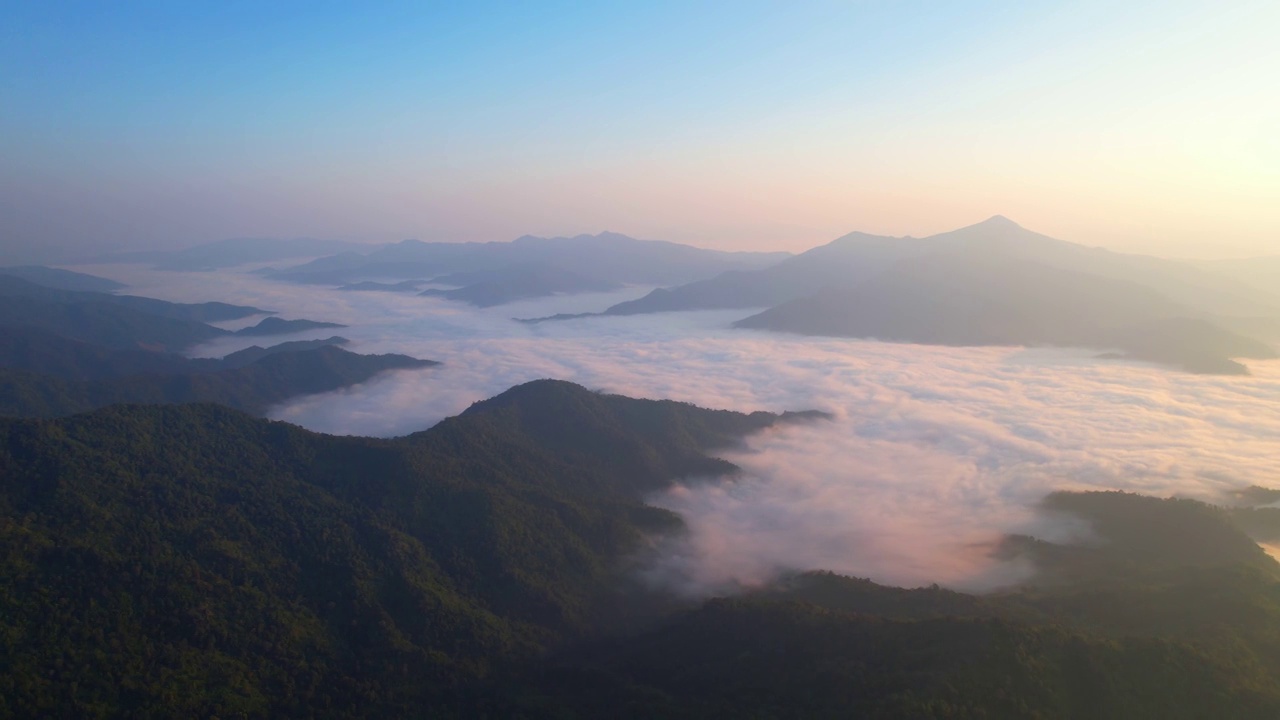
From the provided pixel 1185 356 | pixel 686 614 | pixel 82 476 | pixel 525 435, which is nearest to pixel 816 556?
pixel 686 614

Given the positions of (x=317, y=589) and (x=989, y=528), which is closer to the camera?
(x=317, y=589)

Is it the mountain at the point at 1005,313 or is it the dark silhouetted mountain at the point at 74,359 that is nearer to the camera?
the dark silhouetted mountain at the point at 74,359

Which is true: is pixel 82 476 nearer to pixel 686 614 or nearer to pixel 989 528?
pixel 686 614

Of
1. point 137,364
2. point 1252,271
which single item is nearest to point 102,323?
point 137,364

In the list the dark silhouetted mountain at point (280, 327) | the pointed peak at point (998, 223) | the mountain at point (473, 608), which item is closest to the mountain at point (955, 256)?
the pointed peak at point (998, 223)

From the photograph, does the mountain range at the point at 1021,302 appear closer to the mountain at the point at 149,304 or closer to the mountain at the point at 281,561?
the mountain at the point at 281,561
